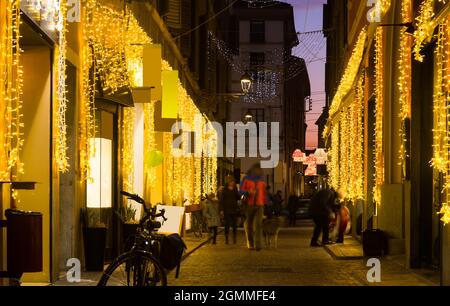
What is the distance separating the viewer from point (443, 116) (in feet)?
40.3

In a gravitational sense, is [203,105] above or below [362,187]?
above

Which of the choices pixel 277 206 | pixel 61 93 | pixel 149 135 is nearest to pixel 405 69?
pixel 61 93

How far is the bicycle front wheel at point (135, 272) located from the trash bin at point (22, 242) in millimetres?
843

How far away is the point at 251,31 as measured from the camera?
242 feet

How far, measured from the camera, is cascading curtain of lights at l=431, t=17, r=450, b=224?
11.9 metres

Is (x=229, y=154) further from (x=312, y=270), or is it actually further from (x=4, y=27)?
(x=4, y=27)

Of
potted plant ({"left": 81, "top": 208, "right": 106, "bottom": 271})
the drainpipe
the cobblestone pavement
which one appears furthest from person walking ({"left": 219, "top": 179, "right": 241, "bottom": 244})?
potted plant ({"left": 81, "top": 208, "right": 106, "bottom": 271})

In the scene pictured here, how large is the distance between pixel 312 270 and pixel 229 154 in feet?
140

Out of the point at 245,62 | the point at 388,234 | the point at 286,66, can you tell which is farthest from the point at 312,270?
the point at 286,66

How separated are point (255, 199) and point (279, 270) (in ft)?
16.5

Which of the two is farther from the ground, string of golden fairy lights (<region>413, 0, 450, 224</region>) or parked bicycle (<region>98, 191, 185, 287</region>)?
string of golden fairy lights (<region>413, 0, 450, 224</region>)

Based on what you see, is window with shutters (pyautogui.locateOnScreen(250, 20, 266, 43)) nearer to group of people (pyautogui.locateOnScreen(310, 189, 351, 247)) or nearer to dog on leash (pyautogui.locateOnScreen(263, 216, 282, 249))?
group of people (pyautogui.locateOnScreen(310, 189, 351, 247))

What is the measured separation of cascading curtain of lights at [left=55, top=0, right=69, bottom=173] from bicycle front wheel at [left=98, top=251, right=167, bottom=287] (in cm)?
406

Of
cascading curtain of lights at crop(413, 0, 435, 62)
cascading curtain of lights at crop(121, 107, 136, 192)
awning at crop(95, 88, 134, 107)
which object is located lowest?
cascading curtain of lights at crop(121, 107, 136, 192)
